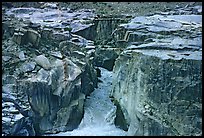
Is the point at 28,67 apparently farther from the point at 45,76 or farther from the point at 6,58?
the point at 6,58

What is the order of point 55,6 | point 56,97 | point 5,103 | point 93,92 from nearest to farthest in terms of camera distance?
point 5,103 < point 56,97 < point 93,92 < point 55,6

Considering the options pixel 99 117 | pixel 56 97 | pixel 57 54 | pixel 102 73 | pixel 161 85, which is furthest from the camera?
pixel 102 73

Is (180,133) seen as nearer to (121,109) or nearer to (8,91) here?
(121,109)

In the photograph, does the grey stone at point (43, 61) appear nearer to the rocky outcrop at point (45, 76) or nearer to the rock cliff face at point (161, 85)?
the rocky outcrop at point (45, 76)

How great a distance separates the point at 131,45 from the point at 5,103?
13.2ft

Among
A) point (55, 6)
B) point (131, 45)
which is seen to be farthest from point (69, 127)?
point (55, 6)

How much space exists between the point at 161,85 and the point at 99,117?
8.55ft

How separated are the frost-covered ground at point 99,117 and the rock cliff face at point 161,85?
376mm

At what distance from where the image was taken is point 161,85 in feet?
35.7

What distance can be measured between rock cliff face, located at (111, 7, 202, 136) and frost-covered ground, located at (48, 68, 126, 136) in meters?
0.38

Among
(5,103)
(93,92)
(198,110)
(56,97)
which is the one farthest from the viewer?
(93,92)

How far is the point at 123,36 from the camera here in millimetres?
14109

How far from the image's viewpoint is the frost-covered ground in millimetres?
11906

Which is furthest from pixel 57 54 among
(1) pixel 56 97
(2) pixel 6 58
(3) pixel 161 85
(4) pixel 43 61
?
(3) pixel 161 85
